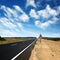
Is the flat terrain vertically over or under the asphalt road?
under

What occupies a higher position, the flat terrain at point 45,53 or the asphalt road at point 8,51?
the asphalt road at point 8,51

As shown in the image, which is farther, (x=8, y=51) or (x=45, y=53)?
(x=45, y=53)

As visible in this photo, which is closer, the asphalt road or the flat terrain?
the asphalt road

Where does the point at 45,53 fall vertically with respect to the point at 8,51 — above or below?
below

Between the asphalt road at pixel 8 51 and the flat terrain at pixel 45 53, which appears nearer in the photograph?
the asphalt road at pixel 8 51
